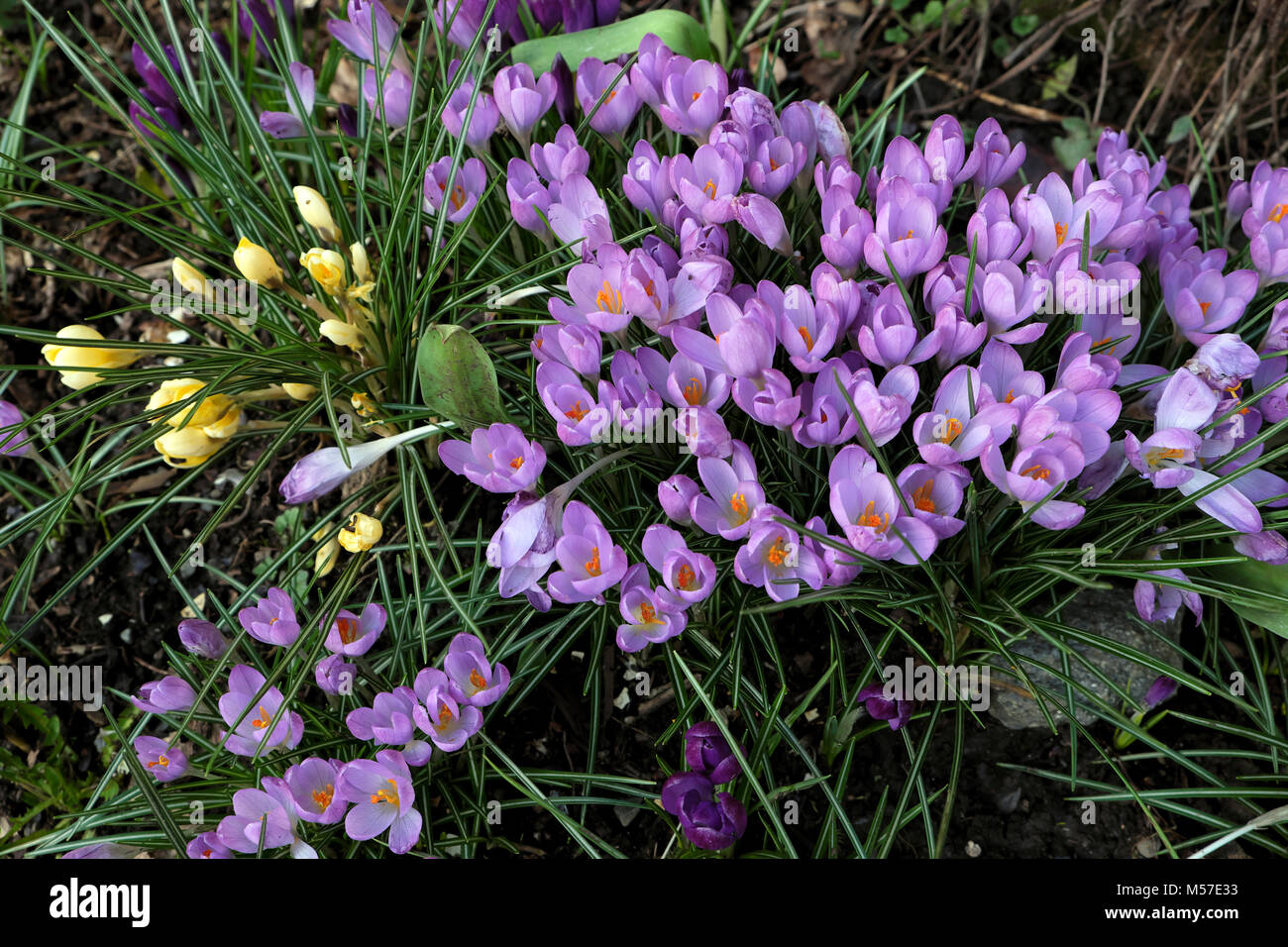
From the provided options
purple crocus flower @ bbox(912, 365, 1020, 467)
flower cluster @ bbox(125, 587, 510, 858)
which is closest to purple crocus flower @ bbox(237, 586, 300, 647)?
flower cluster @ bbox(125, 587, 510, 858)

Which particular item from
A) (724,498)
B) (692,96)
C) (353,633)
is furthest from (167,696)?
(692,96)

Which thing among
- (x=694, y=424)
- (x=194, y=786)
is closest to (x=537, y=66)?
(x=694, y=424)

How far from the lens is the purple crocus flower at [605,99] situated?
1628 mm

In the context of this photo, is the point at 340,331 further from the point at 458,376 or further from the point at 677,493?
the point at 677,493

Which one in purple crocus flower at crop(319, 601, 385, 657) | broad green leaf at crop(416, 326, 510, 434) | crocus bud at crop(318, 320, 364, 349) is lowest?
purple crocus flower at crop(319, 601, 385, 657)

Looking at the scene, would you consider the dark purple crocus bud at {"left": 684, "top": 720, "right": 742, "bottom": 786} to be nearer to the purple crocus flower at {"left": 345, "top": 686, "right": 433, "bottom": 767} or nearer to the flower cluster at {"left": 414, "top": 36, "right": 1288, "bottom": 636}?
the flower cluster at {"left": 414, "top": 36, "right": 1288, "bottom": 636}

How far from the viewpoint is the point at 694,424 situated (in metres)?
1.22

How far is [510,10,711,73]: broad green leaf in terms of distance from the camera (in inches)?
73.5

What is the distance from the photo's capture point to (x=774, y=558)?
1.23 m

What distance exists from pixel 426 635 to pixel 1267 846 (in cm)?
139

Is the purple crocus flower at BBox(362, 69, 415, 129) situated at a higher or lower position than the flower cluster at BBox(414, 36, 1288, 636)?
higher

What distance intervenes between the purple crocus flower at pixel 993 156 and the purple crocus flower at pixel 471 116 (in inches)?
32.4

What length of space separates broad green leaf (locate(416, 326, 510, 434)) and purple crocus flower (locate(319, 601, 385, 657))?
0.32 metres

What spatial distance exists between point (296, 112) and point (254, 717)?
1150 millimetres
